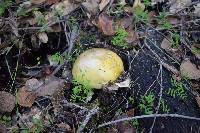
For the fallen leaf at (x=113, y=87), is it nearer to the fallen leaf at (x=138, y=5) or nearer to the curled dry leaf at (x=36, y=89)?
the curled dry leaf at (x=36, y=89)

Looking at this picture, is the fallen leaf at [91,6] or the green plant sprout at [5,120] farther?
the fallen leaf at [91,6]

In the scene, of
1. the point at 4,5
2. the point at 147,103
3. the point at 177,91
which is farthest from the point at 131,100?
the point at 4,5

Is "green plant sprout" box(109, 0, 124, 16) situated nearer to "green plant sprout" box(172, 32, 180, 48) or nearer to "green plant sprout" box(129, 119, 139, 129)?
"green plant sprout" box(172, 32, 180, 48)

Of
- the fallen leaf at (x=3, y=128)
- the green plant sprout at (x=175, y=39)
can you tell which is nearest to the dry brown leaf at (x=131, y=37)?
the green plant sprout at (x=175, y=39)

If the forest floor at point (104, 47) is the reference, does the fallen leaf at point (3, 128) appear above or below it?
below

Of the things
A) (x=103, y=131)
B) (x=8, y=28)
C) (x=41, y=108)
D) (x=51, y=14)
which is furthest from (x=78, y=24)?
(x=103, y=131)

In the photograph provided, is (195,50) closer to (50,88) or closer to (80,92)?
(80,92)

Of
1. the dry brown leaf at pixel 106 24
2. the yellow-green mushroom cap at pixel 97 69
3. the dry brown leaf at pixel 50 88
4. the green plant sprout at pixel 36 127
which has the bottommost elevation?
the green plant sprout at pixel 36 127

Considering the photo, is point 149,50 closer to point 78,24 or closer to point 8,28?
point 78,24
